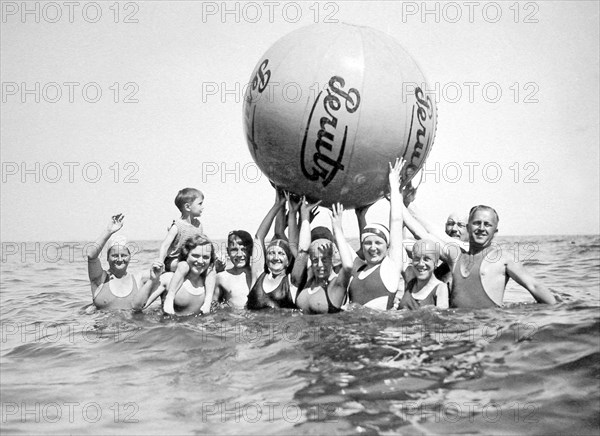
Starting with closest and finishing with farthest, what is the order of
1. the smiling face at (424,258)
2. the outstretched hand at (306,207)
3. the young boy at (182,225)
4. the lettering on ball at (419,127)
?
the smiling face at (424,258) < the lettering on ball at (419,127) < the outstretched hand at (306,207) < the young boy at (182,225)

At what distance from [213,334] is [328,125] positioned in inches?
100

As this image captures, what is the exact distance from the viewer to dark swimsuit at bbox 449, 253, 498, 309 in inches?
270

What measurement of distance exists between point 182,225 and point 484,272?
4088mm

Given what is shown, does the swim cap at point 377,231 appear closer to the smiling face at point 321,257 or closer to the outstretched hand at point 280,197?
the smiling face at point 321,257

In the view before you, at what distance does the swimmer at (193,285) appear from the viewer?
24.9 feet

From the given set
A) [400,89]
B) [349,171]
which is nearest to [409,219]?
[349,171]

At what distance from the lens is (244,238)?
803 cm

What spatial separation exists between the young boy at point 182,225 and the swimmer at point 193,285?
0.85 meters

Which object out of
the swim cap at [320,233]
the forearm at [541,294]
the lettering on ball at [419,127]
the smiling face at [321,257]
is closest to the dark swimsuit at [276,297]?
the smiling face at [321,257]

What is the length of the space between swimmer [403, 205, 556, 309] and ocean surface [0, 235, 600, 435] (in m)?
0.17

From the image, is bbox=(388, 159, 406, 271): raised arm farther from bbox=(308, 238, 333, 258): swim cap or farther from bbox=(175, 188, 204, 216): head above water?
bbox=(175, 188, 204, 216): head above water

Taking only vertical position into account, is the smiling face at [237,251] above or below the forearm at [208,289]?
above
